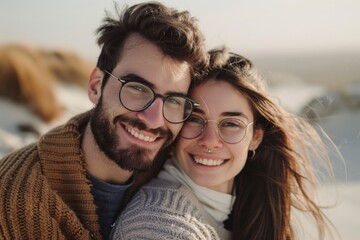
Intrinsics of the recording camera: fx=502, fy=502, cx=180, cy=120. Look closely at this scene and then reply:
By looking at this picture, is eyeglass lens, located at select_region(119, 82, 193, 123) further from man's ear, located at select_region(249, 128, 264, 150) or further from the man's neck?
man's ear, located at select_region(249, 128, 264, 150)

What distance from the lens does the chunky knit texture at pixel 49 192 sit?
2346mm

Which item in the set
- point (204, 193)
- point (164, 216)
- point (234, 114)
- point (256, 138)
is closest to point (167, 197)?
point (164, 216)

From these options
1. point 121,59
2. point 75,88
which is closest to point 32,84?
point 75,88

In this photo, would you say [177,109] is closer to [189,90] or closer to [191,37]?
[189,90]

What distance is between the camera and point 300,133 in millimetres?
3260

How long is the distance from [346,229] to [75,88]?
784 centimetres

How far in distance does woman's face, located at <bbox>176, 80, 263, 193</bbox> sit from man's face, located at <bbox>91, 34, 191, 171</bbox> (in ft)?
0.44

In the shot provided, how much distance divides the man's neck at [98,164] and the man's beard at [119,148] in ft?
0.12

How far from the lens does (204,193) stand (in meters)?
2.87

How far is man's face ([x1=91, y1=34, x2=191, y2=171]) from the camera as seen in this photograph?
8.59 feet

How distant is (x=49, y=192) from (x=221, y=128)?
974mm

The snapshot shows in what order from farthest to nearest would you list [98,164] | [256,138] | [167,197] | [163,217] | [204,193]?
[256,138] < [204,193] < [98,164] < [167,197] < [163,217]

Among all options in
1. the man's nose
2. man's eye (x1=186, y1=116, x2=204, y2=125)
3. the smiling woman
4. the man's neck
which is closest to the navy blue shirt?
the man's neck

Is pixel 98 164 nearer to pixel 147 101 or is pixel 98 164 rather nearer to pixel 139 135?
pixel 139 135
